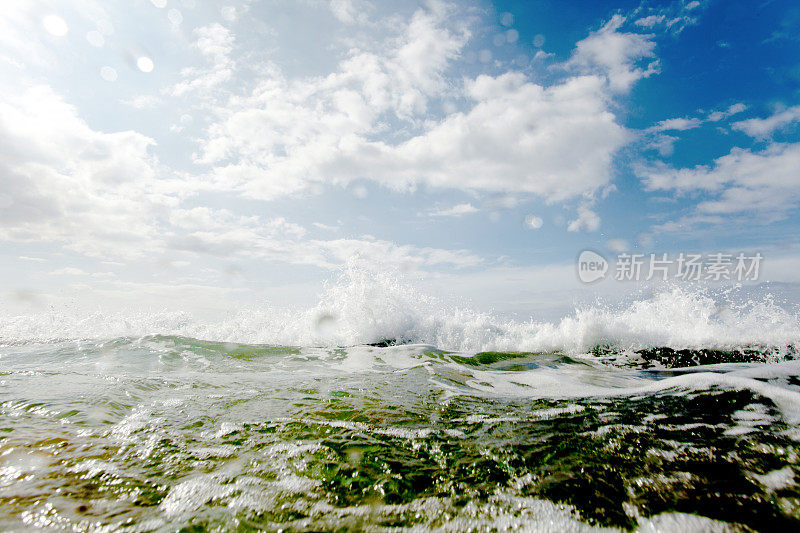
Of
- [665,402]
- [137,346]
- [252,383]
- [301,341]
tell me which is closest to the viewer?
[665,402]

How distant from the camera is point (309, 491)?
2.34 meters

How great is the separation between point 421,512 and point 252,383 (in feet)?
16.0

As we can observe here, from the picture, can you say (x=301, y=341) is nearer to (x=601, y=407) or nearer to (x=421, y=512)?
(x=601, y=407)

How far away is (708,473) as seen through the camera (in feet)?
8.20

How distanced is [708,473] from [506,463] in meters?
1.36

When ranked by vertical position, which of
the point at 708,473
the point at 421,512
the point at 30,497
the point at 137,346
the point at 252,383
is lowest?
the point at 137,346

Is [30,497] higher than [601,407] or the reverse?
the reverse

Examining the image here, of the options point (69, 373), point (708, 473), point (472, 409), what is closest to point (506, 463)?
point (708, 473)

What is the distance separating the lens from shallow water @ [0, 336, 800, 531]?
2.06 meters

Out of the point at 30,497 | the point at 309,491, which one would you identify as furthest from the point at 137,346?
the point at 309,491

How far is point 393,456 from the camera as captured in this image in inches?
113

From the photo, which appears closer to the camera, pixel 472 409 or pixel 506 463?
pixel 506 463

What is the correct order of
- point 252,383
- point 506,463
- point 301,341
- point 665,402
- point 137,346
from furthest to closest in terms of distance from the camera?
point 301,341
point 137,346
point 252,383
point 665,402
point 506,463

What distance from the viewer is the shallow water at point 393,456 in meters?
2.06
